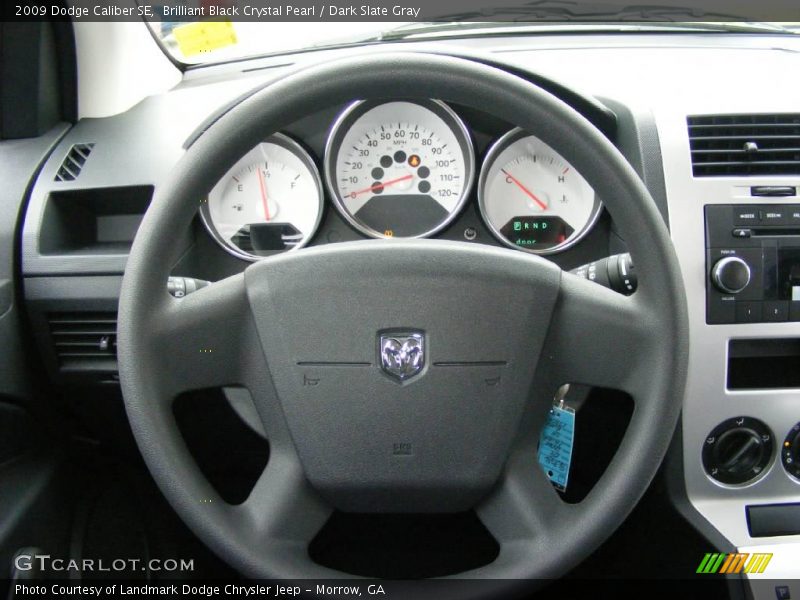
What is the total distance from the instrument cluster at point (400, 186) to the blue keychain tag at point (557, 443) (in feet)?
1.35

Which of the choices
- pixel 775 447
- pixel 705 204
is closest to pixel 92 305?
pixel 705 204

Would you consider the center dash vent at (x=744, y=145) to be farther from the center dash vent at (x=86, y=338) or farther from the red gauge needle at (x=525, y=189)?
the center dash vent at (x=86, y=338)

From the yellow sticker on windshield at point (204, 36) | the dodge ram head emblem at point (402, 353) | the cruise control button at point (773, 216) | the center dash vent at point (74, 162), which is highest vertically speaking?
the yellow sticker on windshield at point (204, 36)

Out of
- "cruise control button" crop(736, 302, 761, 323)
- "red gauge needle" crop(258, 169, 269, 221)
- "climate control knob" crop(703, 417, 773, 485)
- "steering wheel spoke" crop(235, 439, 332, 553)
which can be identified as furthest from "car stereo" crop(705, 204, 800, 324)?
"red gauge needle" crop(258, 169, 269, 221)

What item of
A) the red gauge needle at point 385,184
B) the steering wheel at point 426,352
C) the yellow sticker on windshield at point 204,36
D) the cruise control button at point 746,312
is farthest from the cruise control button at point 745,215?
the yellow sticker on windshield at point 204,36

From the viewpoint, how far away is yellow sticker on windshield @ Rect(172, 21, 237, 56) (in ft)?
5.58

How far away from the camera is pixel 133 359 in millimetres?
952

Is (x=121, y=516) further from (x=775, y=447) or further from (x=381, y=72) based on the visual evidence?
(x=775, y=447)

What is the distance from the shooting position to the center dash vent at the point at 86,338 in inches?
57.1

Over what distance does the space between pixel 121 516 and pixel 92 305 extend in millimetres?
580

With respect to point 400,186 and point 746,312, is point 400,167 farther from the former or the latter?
point 746,312

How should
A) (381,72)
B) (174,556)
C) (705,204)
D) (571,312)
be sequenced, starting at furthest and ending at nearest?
1. (174,556)
2. (705,204)
3. (571,312)
4. (381,72)

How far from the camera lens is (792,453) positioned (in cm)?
131

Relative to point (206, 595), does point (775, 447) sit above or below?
above
